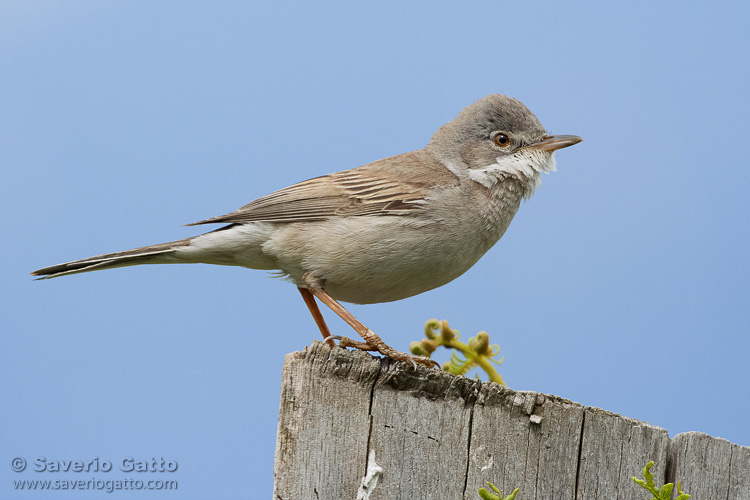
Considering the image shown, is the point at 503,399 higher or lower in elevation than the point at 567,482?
higher

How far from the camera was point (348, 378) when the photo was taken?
3.33m

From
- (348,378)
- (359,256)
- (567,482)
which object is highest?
(359,256)

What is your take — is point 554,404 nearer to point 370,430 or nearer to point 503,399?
point 503,399

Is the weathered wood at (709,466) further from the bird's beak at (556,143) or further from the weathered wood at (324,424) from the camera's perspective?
the bird's beak at (556,143)

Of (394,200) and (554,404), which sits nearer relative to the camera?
(554,404)

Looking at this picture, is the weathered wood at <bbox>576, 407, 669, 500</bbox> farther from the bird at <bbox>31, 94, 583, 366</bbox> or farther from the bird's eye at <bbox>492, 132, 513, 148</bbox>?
the bird's eye at <bbox>492, 132, 513, 148</bbox>

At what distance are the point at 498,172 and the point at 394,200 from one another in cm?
92

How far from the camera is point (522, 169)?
5.36 metres

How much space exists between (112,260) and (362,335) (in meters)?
2.10

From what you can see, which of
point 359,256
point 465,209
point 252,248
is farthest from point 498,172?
point 252,248

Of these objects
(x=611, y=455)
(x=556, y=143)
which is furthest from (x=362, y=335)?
(x=556, y=143)

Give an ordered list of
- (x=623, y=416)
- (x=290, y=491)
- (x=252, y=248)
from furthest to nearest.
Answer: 1. (x=252, y=248)
2. (x=623, y=416)
3. (x=290, y=491)

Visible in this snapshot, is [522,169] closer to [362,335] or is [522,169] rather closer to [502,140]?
[502,140]

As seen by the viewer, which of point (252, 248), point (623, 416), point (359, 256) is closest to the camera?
point (623, 416)
